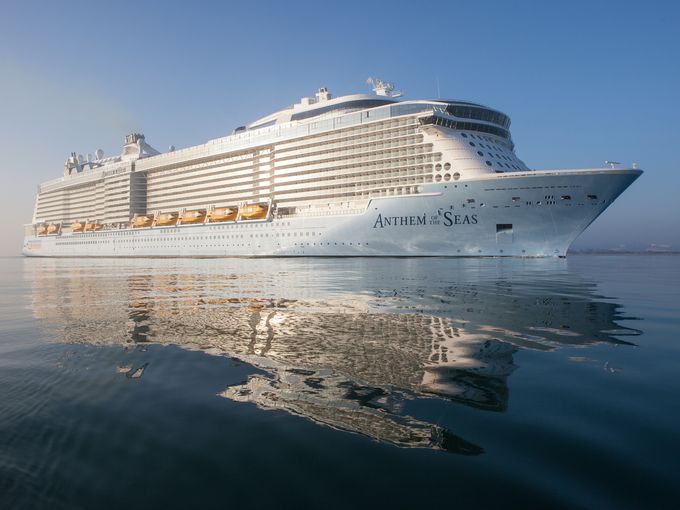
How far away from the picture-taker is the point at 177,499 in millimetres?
2033

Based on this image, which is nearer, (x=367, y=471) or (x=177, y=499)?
(x=177, y=499)

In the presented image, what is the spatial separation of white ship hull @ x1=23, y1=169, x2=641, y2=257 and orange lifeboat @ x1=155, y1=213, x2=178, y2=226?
2197 centimetres

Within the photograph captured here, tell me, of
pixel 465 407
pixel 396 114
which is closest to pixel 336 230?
pixel 396 114

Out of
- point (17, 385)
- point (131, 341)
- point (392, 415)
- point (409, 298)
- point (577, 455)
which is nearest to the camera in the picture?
point (577, 455)

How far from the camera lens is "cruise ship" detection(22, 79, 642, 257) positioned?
110ft

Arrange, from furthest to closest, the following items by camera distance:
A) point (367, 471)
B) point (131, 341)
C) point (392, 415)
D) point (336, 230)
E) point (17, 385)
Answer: point (336, 230) < point (131, 341) < point (17, 385) < point (392, 415) < point (367, 471)

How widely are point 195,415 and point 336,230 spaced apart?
36938 mm

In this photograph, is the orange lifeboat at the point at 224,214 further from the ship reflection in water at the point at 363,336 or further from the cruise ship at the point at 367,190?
the ship reflection in water at the point at 363,336

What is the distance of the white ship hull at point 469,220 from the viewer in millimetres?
32500

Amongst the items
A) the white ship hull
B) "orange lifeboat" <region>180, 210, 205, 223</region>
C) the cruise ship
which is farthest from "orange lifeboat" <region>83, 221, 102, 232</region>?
the white ship hull

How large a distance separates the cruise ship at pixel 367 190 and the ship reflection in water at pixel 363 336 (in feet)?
79.3

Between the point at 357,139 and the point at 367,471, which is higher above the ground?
the point at 357,139

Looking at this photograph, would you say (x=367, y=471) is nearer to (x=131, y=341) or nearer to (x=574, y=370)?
(x=574, y=370)

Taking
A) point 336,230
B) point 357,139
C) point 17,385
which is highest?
point 357,139
